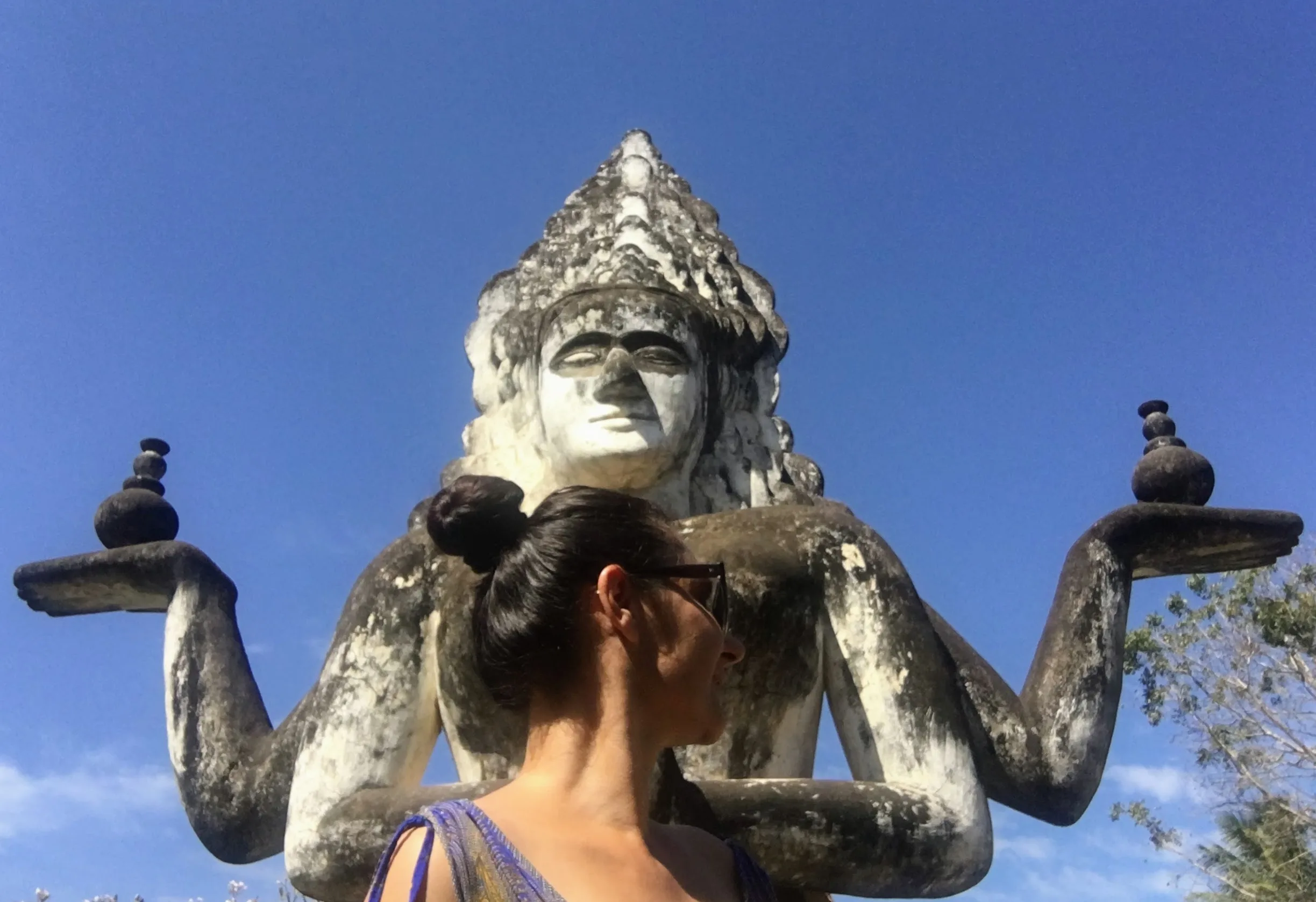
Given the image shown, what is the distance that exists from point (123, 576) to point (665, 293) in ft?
6.50

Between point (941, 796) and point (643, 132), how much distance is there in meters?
2.97

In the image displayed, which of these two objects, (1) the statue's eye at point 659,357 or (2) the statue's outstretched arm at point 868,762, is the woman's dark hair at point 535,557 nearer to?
(2) the statue's outstretched arm at point 868,762

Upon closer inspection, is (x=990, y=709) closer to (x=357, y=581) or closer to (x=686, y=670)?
(x=686, y=670)

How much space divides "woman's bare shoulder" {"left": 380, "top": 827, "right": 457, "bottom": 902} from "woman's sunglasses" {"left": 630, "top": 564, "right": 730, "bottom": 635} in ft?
1.88

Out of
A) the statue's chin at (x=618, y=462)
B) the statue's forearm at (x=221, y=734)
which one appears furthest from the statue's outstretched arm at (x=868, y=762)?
the statue's forearm at (x=221, y=734)

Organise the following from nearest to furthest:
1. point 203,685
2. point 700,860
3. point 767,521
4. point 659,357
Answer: point 700,860
point 767,521
point 203,685
point 659,357

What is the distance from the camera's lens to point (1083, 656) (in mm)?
3529

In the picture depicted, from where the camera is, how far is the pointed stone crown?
4277 millimetres

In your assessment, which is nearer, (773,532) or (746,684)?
(746,684)

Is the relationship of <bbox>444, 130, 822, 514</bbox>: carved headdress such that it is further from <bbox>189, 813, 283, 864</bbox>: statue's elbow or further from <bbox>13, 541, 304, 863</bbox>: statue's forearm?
<bbox>189, 813, 283, 864</bbox>: statue's elbow

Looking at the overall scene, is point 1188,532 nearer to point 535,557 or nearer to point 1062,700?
point 1062,700

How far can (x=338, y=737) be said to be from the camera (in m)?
3.26

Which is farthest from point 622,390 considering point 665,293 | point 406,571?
point 406,571

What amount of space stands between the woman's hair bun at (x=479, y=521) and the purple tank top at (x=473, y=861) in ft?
1.63
